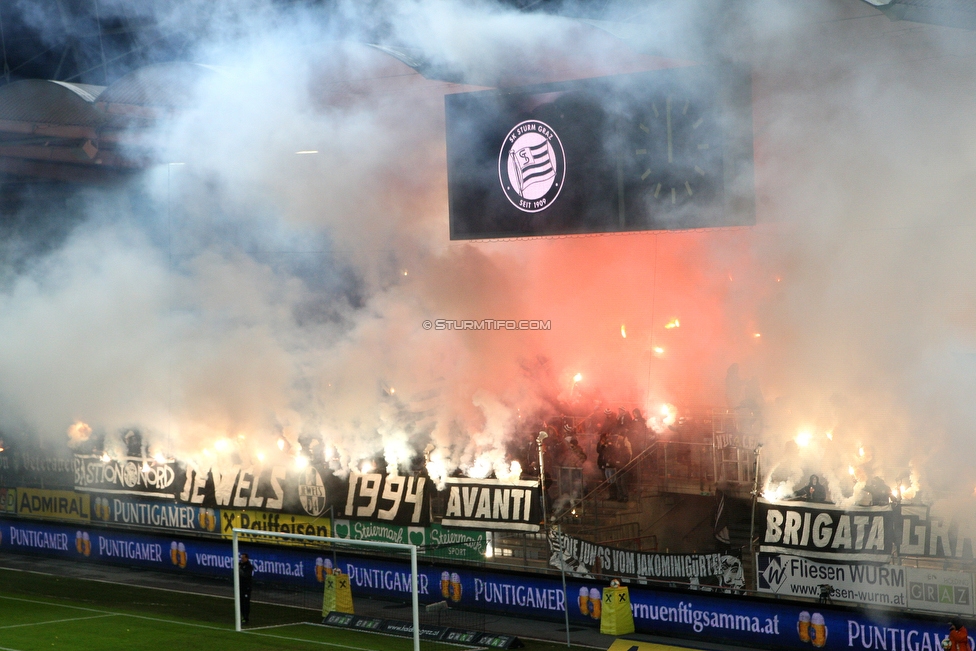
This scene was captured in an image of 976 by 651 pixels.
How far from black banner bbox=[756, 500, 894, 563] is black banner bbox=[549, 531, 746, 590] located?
51 centimetres

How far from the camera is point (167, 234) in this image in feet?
66.4

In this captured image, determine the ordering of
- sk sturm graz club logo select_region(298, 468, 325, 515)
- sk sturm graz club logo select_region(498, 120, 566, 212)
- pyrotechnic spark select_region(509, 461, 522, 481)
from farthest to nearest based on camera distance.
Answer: sk sturm graz club logo select_region(298, 468, 325, 515) < pyrotechnic spark select_region(509, 461, 522, 481) < sk sturm graz club logo select_region(498, 120, 566, 212)

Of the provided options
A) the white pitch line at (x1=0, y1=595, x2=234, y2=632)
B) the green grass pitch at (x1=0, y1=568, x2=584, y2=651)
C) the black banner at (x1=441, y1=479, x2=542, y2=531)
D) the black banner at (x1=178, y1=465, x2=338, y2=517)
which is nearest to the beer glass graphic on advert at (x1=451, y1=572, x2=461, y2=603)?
the black banner at (x1=441, y1=479, x2=542, y2=531)

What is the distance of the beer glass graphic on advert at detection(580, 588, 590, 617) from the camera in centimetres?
1421

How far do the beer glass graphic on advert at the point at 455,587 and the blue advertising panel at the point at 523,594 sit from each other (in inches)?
0.5

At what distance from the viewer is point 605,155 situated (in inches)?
516

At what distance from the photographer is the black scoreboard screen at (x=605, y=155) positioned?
12.0 meters

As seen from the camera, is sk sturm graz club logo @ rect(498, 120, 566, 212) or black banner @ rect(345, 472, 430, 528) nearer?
sk sturm graz club logo @ rect(498, 120, 566, 212)

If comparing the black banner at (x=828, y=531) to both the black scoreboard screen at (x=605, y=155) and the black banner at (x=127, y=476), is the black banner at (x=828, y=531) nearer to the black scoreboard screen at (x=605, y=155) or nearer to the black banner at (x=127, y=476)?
the black scoreboard screen at (x=605, y=155)

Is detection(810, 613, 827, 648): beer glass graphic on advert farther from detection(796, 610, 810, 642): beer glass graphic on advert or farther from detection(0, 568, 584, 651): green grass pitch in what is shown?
detection(0, 568, 584, 651): green grass pitch

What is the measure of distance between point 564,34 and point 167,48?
24.2ft

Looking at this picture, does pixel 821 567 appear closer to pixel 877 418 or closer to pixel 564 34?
pixel 877 418

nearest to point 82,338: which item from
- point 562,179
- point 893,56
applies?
point 562,179

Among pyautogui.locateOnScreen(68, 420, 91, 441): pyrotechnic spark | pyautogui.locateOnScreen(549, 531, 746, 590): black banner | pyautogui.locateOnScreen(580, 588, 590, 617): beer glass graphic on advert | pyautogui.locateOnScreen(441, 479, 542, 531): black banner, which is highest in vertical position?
pyautogui.locateOnScreen(68, 420, 91, 441): pyrotechnic spark
